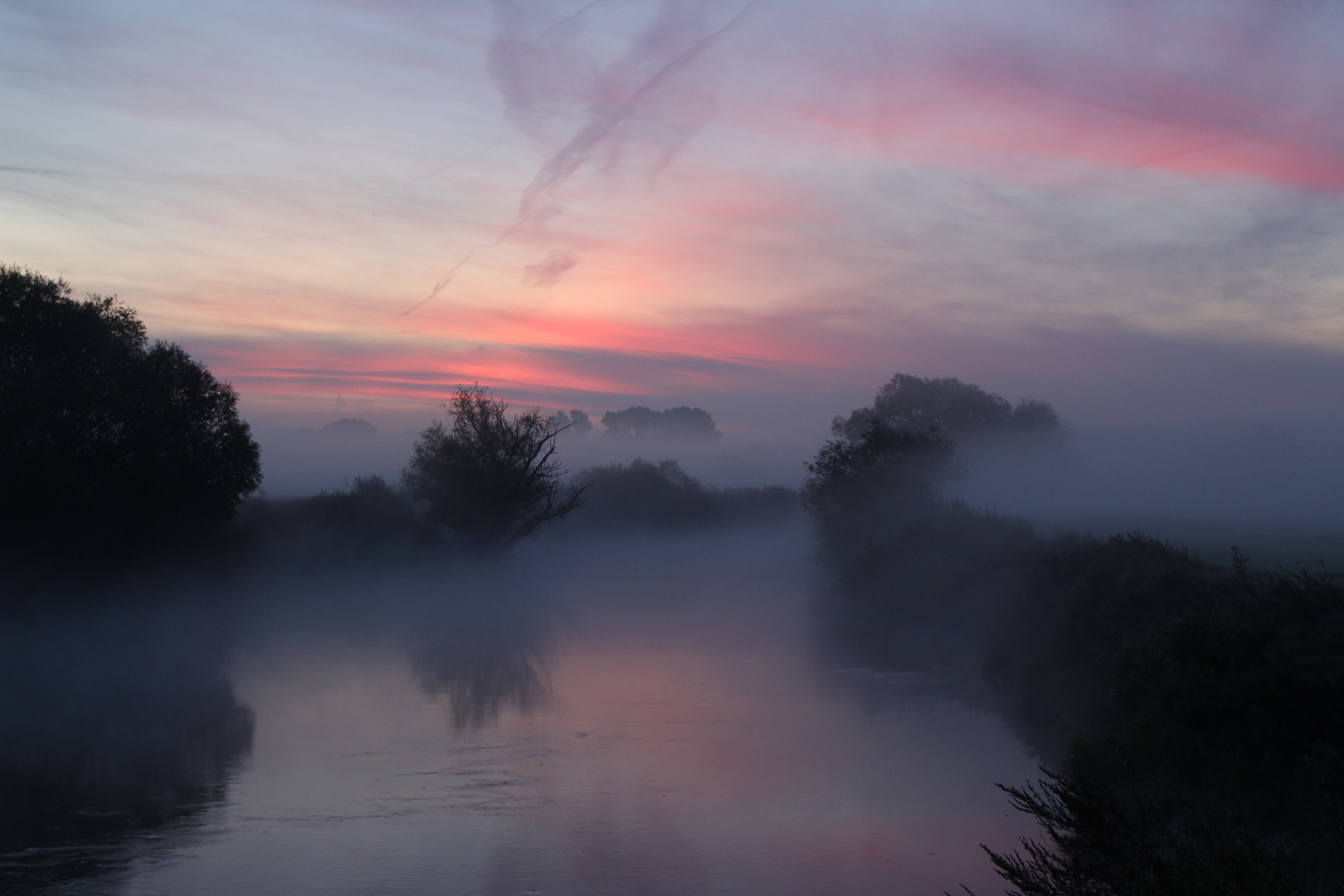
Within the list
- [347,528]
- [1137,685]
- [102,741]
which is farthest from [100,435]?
[1137,685]

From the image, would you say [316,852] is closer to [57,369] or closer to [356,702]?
[356,702]

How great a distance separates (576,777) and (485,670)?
34.5ft

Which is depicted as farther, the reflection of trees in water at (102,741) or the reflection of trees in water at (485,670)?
the reflection of trees in water at (485,670)

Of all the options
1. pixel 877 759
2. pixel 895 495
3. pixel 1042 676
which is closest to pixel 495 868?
pixel 877 759

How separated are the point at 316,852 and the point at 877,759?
845 cm

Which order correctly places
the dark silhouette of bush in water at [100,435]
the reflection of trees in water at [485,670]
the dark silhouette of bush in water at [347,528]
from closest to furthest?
the reflection of trees in water at [485,670], the dark silhouette of bush in water at [100,435], the dark silhouette of bush in water at [347,528]

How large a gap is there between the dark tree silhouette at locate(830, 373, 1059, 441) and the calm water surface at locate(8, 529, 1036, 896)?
43.9 meters

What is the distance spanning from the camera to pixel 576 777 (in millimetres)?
14211

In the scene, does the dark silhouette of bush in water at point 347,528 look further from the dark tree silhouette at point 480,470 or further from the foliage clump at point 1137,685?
the foliage clump at point 1137,685

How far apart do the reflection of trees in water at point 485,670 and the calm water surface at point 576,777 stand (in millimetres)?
110

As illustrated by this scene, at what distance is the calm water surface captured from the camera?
10.5m

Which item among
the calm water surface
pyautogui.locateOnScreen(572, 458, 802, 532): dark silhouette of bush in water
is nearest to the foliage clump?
the calm water surface

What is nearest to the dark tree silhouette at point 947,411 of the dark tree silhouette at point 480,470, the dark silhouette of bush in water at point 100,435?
the dark tree silhouette at point 480,470

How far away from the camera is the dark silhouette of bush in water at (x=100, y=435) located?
2239 centimetres
